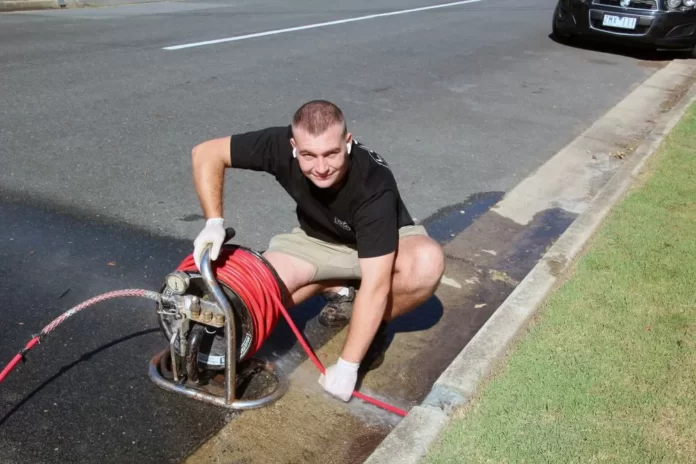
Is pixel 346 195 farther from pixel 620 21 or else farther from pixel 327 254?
pixel 620 21

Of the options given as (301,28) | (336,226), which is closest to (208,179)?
(336,226)

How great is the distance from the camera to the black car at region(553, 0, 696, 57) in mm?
10789

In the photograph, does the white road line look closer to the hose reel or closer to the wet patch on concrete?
the wet patch on concrete

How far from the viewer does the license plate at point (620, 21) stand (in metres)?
11.0

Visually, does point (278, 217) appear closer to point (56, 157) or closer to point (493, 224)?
point (493, 224)

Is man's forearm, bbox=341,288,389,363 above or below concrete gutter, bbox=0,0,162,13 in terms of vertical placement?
below

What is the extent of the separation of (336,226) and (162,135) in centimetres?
324

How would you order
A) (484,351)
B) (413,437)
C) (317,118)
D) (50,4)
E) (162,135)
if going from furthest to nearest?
(50,4)
(162,135)
(484,351)
(317,118)
(413,437)

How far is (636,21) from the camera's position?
35.9 ft

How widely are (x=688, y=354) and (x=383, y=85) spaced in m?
5.70

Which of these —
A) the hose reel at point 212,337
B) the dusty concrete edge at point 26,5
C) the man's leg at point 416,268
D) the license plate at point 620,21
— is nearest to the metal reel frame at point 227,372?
the hose reel at point 212,337

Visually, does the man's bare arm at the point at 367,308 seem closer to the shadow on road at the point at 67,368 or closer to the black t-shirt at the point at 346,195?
the black t-shirt at the point at 346,195

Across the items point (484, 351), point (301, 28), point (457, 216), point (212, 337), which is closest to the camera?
point (212, 337)

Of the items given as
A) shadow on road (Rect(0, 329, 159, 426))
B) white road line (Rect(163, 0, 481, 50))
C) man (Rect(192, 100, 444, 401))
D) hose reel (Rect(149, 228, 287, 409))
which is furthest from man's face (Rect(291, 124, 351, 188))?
white road line (Rect(163, 0, 481, 50))
